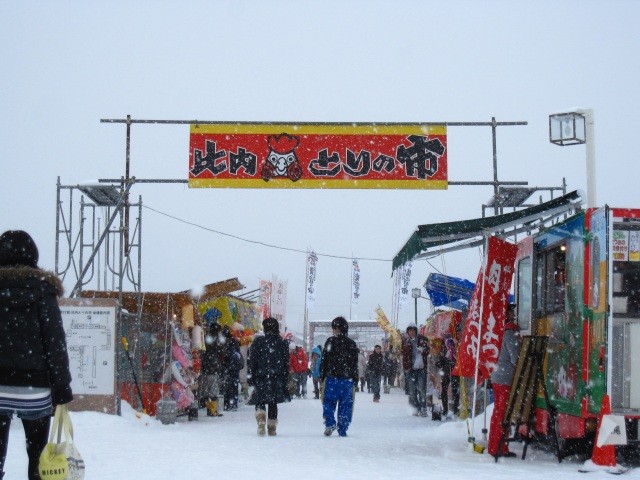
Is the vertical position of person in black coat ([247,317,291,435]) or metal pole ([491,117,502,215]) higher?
metal pole ([491,117,502,215])

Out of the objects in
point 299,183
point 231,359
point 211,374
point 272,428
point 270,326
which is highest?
point 299,183

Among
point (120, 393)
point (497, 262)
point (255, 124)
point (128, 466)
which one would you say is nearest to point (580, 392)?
point (497, 262)

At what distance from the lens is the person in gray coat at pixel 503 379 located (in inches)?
385

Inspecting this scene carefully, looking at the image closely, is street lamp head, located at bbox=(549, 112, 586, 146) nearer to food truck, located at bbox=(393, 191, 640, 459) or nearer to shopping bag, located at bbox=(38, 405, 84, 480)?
food truck, located at bbox=(393, 191, 640, 459)

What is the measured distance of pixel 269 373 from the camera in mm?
12547

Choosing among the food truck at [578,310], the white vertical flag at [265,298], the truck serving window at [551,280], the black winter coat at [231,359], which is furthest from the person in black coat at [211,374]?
the white vertical flag at [265,298]

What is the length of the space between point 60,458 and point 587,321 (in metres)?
5.72

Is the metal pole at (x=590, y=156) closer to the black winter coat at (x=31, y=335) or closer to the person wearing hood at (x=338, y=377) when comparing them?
the person wearing hood at (x=338, y=377)

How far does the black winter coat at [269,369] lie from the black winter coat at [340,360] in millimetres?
591

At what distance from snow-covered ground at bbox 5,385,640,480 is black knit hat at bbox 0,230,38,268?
3184mm

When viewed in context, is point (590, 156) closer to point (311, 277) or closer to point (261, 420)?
point (261, 420)

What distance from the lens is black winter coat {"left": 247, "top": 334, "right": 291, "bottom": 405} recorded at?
12.5 metres

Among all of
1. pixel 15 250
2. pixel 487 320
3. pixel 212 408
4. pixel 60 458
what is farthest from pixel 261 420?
pixel 15 250

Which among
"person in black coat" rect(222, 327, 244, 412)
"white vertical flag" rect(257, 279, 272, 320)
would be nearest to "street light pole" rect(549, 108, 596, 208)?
"person in black coat" rect(222, 327, 244, 412)
